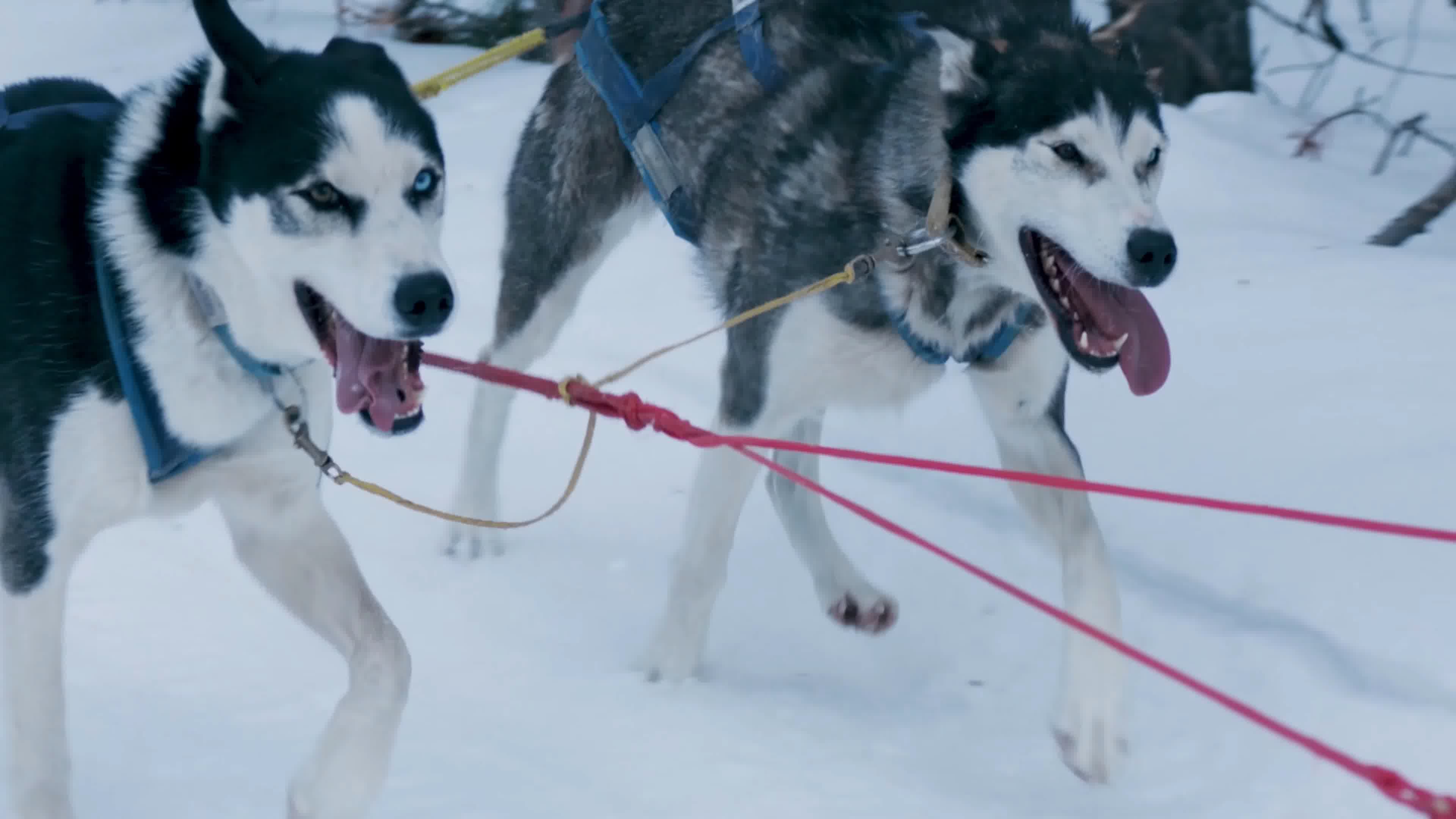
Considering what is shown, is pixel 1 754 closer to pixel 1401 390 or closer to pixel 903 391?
pixel 903 391

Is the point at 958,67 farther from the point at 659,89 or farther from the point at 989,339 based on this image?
the point at 659,89

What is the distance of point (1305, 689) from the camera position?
245 centimetres

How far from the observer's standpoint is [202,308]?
77.2 inches

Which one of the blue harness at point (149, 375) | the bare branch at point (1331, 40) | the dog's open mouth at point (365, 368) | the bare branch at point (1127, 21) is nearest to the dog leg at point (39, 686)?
the blue harness at point (149, 375)

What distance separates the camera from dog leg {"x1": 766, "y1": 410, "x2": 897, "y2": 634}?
9.53 feet

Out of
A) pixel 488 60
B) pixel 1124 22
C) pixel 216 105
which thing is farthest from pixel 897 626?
pixel 1124 22

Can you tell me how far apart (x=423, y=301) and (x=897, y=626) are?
149cm

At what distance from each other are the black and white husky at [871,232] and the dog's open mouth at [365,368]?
32.7 inches

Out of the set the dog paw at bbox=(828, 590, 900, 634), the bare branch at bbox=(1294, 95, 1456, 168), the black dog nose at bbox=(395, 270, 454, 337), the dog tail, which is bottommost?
the bare branch at bbox=(1294, 95, 1456, 168)

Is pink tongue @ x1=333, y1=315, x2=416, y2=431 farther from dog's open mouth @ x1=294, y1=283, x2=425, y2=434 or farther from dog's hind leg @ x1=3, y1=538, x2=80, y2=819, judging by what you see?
dog's hind leg @ x1=3, y1=538, x2=80, y2=819

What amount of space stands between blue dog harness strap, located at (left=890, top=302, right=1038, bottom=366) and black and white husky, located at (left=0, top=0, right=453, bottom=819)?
828mm

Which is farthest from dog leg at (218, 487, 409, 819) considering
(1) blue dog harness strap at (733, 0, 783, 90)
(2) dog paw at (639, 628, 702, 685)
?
(1) blue dog harness strap at (733, 0, 783, 90)

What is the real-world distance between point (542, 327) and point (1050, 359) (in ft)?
4.28

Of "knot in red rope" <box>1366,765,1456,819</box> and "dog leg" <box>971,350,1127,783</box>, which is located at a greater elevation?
"knot in red rope" <box>1366,765,1456,819</box>
